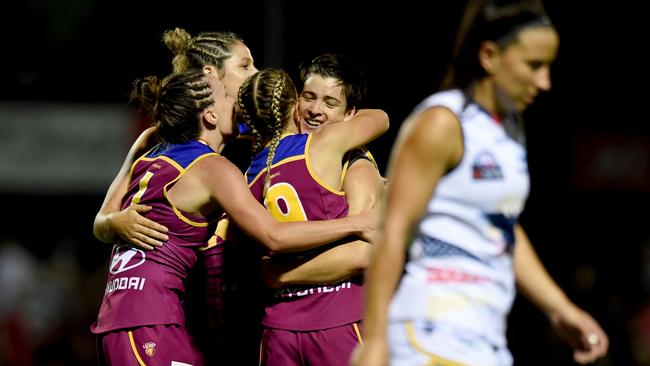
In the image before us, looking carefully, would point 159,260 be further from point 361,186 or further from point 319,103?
point 319,103

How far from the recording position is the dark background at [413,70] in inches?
541

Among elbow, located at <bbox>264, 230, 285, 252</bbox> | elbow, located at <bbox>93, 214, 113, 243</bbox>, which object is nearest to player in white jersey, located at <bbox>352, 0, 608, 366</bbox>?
elbow, located at <bbox>264, 230, 285, 252</bbox>

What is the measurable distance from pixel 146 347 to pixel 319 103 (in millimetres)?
1332

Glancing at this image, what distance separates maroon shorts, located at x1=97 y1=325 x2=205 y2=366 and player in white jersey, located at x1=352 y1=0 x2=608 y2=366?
152cm

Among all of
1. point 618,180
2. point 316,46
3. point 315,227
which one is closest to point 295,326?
point 315,227

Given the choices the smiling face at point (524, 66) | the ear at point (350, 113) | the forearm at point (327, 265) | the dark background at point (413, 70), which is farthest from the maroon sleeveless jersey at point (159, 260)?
the dark background at point (413, 70)

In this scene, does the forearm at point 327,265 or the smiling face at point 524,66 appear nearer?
the smiling face at point 524,66

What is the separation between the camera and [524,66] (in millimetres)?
3102

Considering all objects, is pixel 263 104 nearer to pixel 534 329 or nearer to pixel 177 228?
pixel 177 228

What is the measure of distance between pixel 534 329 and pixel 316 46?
5853 millimetres

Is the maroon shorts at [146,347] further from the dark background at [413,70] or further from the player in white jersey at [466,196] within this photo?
the dark background at [413,70]

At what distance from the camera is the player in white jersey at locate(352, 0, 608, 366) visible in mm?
2979

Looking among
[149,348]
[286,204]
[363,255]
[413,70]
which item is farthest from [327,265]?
[413,70]

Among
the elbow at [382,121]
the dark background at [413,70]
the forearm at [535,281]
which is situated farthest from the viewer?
the dark background at [413,70]
